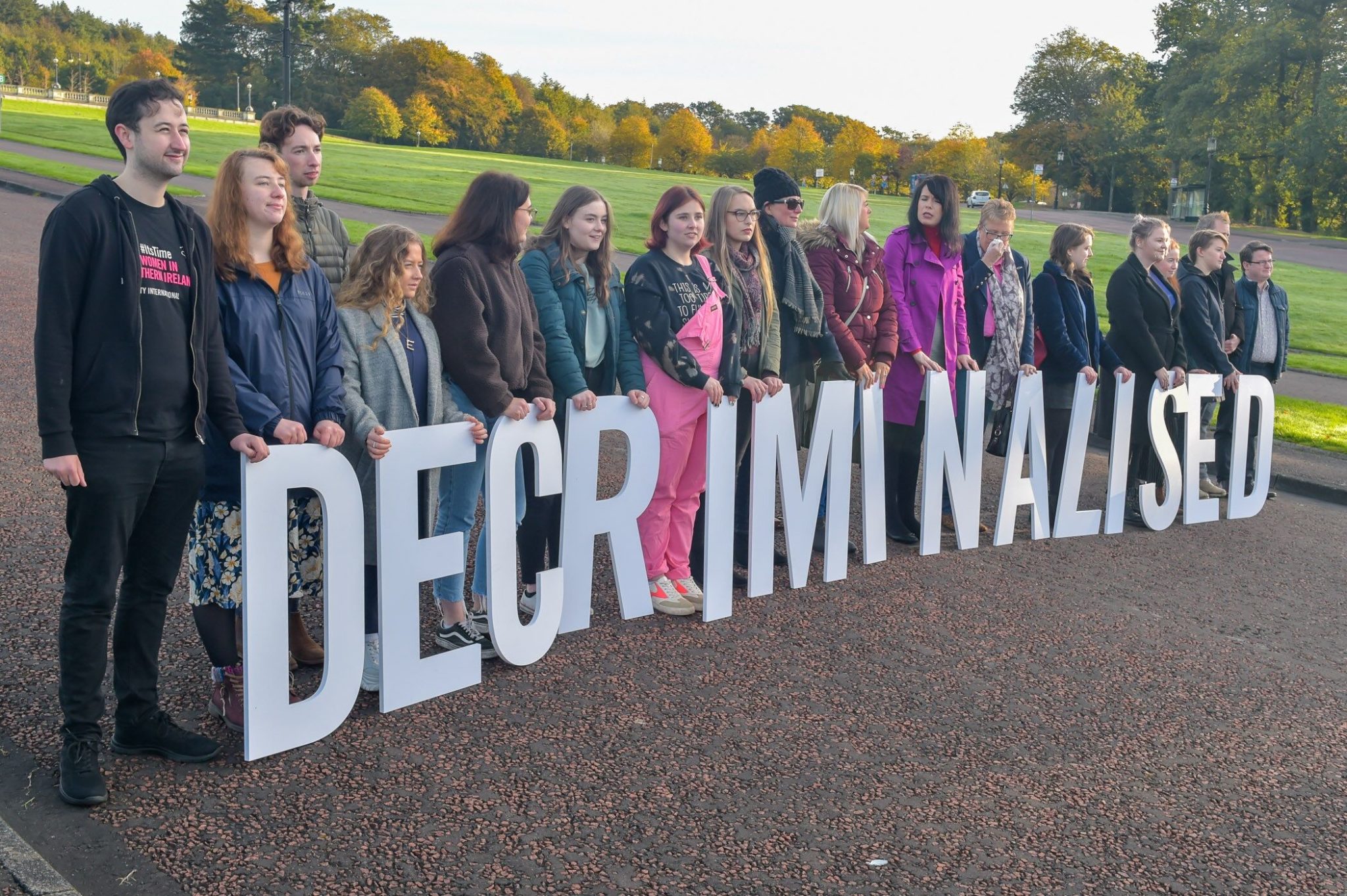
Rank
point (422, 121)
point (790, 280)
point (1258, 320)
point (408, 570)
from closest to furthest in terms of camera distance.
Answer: point (408, 570), point (790, 280), point (1258, 320), point (422, 121)

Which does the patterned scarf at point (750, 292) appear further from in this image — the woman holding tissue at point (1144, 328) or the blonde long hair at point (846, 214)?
the woman holding tissue at point (1144, 328)

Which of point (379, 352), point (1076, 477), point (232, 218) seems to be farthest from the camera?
point (1076, 477)

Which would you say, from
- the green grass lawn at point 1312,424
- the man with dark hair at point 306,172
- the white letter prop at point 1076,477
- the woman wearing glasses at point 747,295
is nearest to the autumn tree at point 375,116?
the green grass lawn at point 1312,424

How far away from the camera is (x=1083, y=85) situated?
114 metres

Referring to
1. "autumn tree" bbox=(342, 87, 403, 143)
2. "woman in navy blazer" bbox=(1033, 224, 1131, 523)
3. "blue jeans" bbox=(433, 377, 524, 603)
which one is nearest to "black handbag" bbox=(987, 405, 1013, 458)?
"woman in navy blazer" bbox=(1033, 224, 1131, 523)

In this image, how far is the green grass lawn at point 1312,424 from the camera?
1170 cm

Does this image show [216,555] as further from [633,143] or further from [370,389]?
[633,143]

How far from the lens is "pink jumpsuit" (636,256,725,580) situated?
5.87m

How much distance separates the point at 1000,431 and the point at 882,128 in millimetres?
115365

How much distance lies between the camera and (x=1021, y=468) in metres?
7.63

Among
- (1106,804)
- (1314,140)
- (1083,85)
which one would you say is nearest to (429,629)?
(1106,804)

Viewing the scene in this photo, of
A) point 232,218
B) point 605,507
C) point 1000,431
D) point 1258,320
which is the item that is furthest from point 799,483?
point 1258,320

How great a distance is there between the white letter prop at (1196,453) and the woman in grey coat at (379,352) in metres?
5.87

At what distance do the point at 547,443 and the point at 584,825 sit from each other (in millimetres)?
1983
